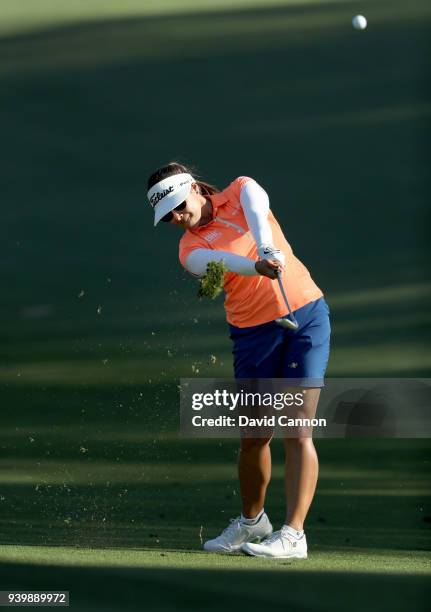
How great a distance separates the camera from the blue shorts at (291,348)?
3.93 metres

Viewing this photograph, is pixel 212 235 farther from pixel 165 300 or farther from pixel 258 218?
pixel 165 300

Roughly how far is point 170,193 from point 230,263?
29cm

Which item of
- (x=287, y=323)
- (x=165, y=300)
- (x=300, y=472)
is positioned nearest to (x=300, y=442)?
(x=300, y=472)

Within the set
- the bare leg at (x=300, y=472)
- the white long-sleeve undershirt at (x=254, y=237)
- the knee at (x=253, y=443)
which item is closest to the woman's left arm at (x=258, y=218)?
the white long-sleeve undershirt at (x=254, y=237)

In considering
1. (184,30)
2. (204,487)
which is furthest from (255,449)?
(184,30)

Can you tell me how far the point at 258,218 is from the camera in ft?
12.7

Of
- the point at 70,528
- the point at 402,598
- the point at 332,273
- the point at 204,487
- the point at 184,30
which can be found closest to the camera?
the point at 402,598

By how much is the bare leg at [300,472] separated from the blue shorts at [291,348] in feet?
0.24

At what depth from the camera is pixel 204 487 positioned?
17.0 feet

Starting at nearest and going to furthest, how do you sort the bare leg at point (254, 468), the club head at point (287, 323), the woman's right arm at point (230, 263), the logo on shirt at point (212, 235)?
the woman's right arm at point (230, 263)
the club head at point (287, 323)
the logo on shirt at point (212, 235)
the bare leg at point (254, 468)

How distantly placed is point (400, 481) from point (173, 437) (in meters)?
0.99

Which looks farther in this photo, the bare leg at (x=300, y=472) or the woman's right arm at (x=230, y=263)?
the bare leg at (x=300, y=472)

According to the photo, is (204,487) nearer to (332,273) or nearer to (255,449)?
(255,449)

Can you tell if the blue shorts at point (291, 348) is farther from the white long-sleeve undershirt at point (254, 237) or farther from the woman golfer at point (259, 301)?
the white long-sleeve undershirt at point (254, 237)
